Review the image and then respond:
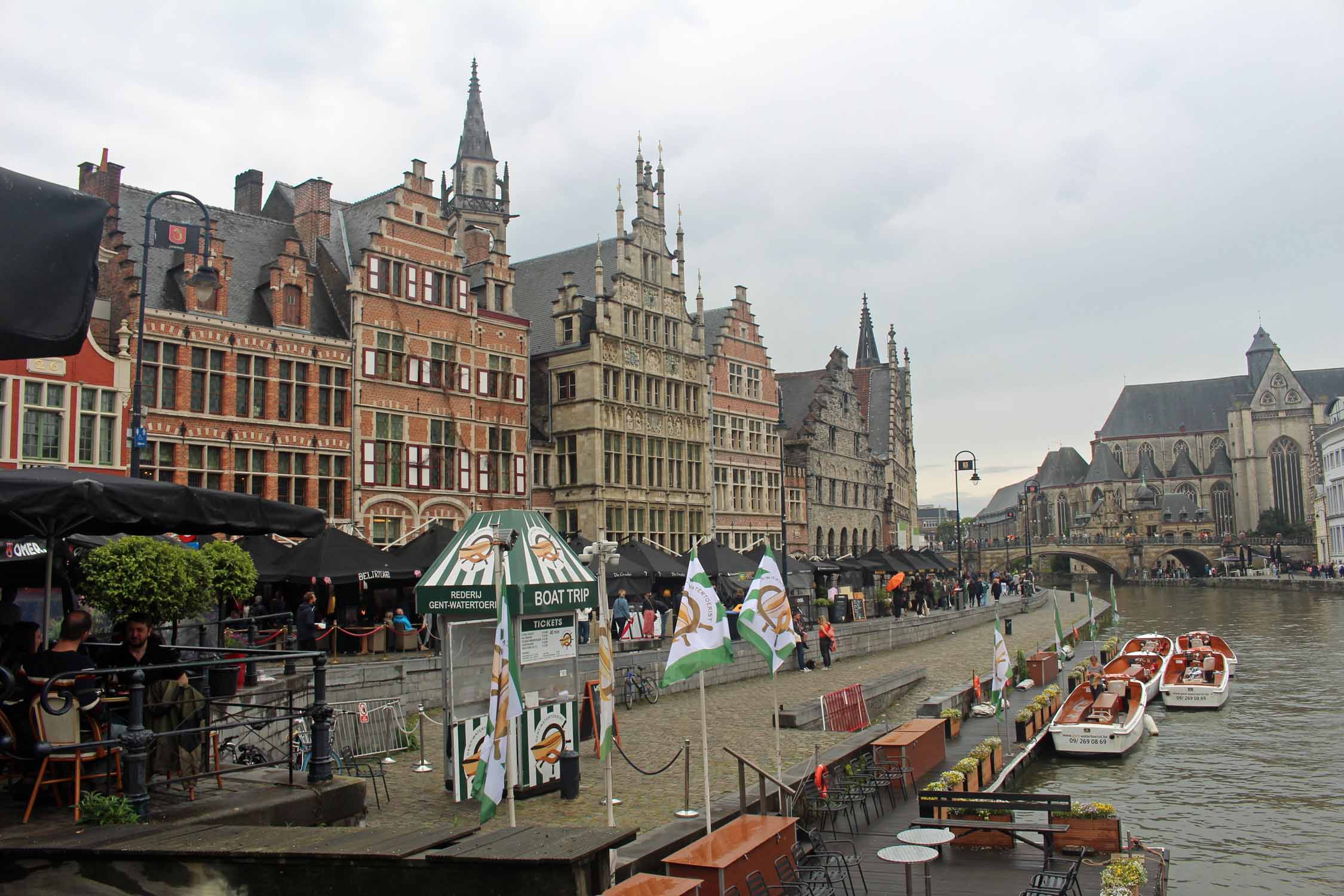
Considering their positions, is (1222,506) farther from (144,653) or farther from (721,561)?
(144,653)

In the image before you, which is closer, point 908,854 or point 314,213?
point 908,854

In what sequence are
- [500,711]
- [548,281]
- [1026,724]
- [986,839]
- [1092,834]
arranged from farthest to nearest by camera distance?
[548,281] → [1026,724] → [986,839] → [1092,834] → [500,711]

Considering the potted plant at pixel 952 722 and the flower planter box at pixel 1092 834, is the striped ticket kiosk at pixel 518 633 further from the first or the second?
the potted plant at pixel 952 722

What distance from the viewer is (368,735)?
15.5 m

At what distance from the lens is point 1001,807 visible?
1075 cm

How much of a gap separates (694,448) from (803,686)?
24612mm

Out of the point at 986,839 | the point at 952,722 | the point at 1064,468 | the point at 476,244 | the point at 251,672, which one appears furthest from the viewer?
the point at 1064,468

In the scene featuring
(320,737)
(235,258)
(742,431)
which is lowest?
(320,737)

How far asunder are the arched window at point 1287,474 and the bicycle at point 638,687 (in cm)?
13468

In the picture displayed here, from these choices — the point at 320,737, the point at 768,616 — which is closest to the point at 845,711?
the point at 768,616

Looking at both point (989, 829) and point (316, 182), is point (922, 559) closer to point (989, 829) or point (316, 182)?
point (316, 182)

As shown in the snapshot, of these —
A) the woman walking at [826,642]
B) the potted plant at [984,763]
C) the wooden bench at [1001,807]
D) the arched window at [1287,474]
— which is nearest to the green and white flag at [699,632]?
the wooden bench at [1001,807]

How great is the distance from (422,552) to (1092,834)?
18072mm

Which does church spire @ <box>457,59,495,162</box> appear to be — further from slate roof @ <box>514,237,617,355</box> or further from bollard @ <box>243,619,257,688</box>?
bollard @ <box>243,619,257,688</box>
